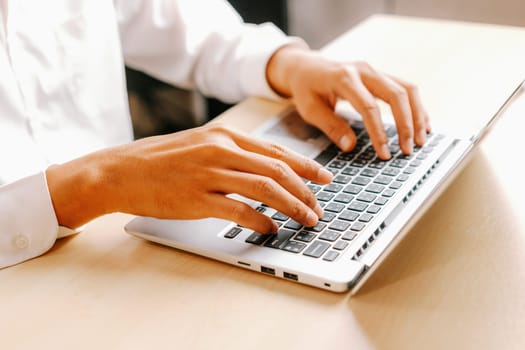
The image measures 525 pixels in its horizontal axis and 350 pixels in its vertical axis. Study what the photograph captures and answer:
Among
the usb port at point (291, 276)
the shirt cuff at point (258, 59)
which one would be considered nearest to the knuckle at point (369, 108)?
the shirt cuff at point (258, 59)

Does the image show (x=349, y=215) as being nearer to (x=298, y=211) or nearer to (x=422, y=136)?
(x=298, y=211)

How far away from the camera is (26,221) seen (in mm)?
733

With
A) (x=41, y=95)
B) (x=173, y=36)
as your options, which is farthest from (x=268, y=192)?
(x=173, y=36)

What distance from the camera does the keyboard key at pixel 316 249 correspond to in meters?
0.64

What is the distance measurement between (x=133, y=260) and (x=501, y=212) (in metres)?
0.40

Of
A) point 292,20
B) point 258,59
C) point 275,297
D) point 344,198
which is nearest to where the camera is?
point 275,297

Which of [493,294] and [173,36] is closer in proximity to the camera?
[493,294]

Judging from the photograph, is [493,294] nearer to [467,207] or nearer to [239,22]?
[467,207]

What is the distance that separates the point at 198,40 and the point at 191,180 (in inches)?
20.0

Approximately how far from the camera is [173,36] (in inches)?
44.9

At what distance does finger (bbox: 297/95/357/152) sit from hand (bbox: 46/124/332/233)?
0.15 meters

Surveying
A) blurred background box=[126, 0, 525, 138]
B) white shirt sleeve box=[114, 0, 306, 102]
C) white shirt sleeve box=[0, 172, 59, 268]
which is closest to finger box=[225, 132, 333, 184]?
white shirt sleeve box=[0, 172, 59, 268]

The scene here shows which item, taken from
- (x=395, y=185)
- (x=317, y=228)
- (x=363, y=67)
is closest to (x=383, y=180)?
(x=395, y=185)

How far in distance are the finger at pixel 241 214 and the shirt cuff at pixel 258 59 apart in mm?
394
